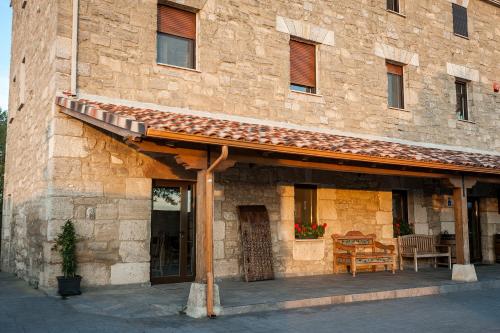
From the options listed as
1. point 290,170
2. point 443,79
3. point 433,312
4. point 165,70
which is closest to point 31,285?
point 165,70

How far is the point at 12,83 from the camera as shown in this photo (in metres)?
11.8

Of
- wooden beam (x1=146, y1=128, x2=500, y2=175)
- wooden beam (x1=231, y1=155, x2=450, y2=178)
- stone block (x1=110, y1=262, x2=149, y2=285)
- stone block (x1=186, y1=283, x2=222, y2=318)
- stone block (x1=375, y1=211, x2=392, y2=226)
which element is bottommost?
stone block (x1=186, y1=283, x2=222, y2=318)

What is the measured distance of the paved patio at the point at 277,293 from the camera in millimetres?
6031

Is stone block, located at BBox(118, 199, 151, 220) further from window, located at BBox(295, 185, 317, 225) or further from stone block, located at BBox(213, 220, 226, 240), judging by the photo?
window, located at BBox(295, 185, 317, 225)

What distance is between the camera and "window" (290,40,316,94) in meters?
9.74

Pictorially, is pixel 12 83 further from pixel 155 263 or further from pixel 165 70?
pixel 155 263

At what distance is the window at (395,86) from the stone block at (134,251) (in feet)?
22.0

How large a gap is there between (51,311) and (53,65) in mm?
3649

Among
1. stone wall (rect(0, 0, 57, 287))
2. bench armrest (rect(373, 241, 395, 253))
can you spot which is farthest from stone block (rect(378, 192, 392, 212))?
stone wall (rect(0, 0, 57, 287))

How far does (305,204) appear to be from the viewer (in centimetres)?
981

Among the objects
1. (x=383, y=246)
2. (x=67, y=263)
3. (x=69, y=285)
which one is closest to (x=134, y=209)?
(x=67, y=263)

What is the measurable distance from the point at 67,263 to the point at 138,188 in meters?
1.58

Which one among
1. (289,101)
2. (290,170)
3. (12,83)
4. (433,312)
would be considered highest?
(12,83)

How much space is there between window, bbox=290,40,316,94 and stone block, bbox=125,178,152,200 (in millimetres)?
3715
